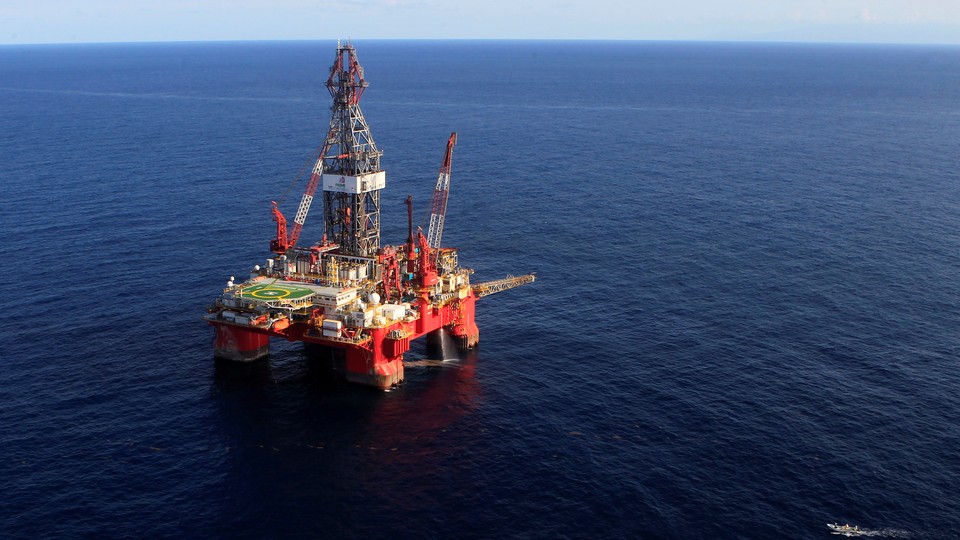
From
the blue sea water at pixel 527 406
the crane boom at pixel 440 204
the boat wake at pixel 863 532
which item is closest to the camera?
the boat wake at pixel 863 532

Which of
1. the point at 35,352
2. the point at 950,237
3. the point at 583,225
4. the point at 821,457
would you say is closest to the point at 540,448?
the point at 821,457

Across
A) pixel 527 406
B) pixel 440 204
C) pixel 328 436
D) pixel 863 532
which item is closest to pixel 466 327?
pixel 440 204

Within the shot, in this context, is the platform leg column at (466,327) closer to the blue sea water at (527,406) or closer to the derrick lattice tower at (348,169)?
the blue sea water at (527,406)

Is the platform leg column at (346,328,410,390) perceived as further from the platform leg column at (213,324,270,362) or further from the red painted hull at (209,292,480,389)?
the platform leg column at (213,324,270,362)

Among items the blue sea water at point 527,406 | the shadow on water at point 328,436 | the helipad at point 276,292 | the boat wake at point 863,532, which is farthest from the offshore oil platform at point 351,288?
the boat wake at point 863,532

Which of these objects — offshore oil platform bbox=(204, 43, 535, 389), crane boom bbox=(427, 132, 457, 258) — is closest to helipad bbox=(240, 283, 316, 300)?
offshore oil platform bbox=(204, 43, 535, 389)

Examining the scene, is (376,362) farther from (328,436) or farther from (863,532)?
(863,532)

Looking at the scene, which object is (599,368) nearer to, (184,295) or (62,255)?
(184,295)
